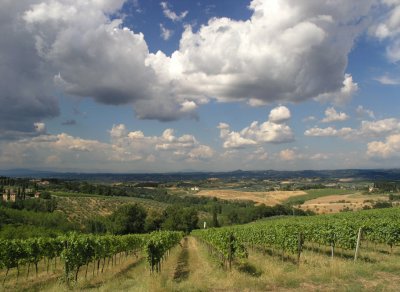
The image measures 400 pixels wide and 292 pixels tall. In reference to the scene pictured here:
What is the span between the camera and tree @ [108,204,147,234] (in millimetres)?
100131

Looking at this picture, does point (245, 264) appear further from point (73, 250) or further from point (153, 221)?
point (153, 221)

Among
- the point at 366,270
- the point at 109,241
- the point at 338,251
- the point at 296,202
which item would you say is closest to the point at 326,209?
the point at 296,202

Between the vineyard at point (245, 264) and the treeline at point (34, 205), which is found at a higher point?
the vineyard at point (245, 264)

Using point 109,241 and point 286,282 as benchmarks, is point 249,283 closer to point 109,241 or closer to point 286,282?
point 286,282

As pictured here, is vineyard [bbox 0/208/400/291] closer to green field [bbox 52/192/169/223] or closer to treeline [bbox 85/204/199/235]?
treeline [bbox 85/204/199/235]

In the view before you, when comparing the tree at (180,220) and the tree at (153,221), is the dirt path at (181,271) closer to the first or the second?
the tree at (153,221)

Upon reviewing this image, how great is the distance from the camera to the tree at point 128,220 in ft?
329

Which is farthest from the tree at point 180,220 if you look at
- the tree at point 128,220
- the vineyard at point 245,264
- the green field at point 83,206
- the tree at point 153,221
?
the vineyard at point 245,264

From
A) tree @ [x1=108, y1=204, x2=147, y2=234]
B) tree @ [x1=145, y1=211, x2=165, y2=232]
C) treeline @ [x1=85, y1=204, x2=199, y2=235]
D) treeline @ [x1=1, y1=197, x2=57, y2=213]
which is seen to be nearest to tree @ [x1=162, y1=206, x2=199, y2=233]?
treeline @ [x1=85, y1=204, x2=199, y2=235]

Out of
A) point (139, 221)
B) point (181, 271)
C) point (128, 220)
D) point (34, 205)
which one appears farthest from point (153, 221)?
point (181, 271)

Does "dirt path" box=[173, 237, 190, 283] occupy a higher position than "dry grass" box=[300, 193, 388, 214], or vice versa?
"dirt path" box=[173, 237, 190, 283]

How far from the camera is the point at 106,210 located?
429 ft

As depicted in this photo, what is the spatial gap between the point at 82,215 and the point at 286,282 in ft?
371

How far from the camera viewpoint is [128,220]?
101375 millimetres
